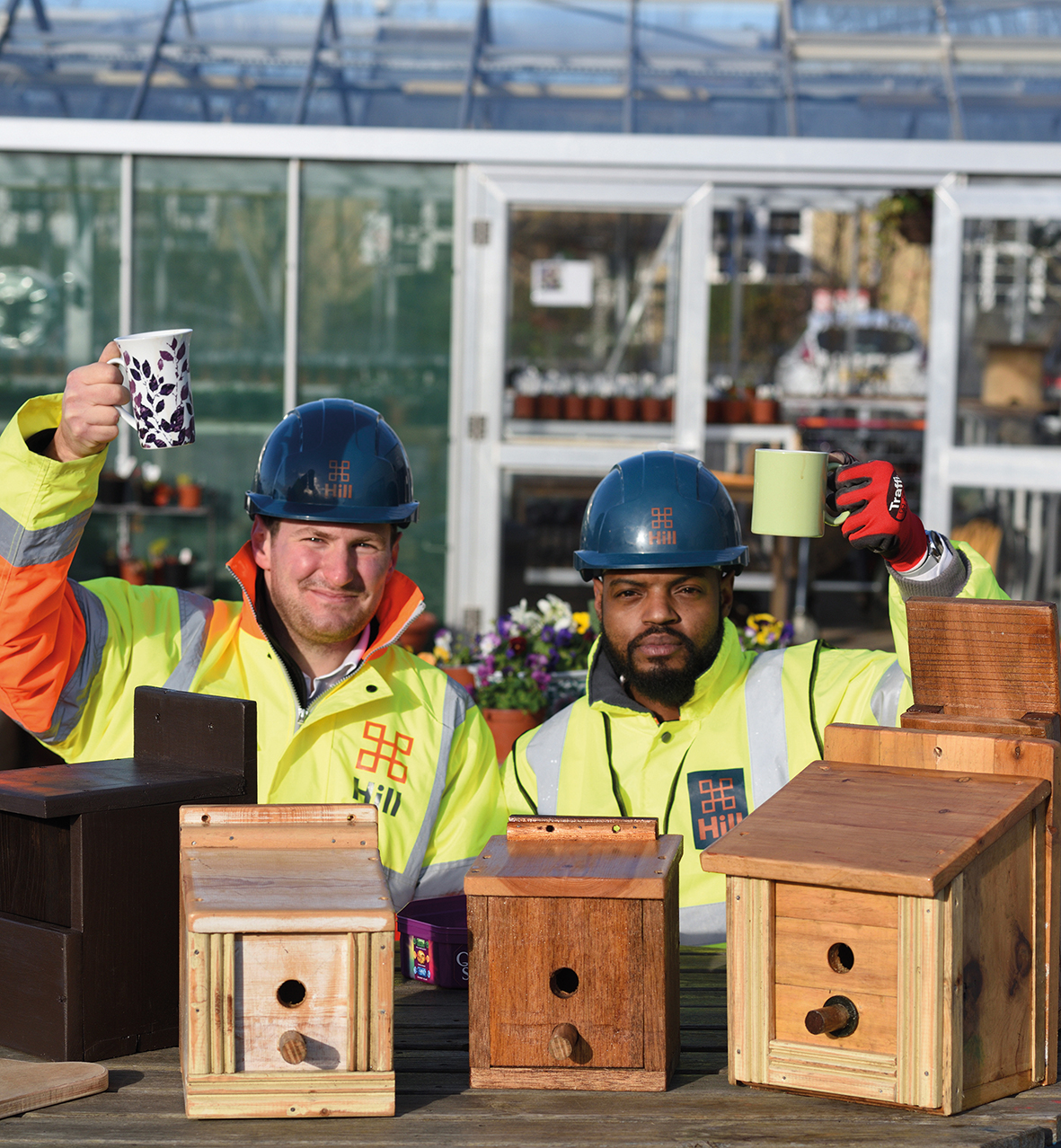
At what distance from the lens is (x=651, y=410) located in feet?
25.3

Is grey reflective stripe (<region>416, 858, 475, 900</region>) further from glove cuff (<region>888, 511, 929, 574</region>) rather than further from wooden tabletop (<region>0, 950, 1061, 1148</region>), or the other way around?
glove cuff (<region>888, 511, 929, 574</region>)

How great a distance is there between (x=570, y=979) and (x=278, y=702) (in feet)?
3.68

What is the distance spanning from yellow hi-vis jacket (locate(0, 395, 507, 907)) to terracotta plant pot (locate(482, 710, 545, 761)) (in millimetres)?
2108

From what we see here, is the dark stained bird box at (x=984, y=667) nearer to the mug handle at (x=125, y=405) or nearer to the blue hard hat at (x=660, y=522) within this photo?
the blue hard hat at (x=660, y=522)

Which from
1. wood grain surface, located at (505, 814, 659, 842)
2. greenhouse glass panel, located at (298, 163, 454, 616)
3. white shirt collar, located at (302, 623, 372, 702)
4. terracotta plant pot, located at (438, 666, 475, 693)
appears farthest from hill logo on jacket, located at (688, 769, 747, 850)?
greenhouse glass panel, located at (298, 163, 454, 616)

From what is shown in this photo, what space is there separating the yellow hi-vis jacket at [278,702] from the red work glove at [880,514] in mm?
859

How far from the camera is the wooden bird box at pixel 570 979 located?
1.78 meters

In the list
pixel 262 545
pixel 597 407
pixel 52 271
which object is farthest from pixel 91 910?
pixel 52 271

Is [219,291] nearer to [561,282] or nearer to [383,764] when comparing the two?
[561,282]

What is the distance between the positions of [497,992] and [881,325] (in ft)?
35.3

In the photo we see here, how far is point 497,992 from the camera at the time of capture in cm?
181

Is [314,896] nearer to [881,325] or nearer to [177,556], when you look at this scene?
[177,556]

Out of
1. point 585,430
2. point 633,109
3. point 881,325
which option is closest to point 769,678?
point 585,430

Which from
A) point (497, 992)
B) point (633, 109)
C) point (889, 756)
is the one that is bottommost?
point (497, 992)
